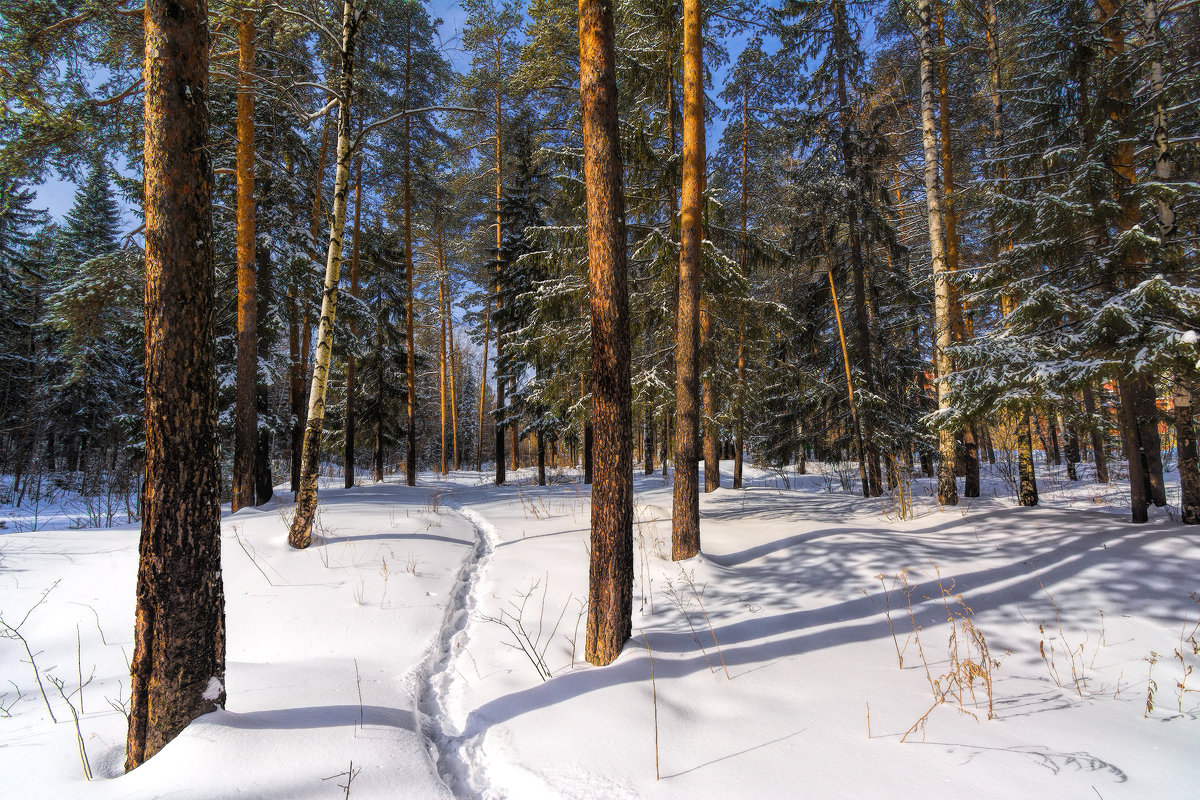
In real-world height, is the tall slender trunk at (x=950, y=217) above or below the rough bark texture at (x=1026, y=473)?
above

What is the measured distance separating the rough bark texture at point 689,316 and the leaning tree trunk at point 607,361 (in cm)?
227

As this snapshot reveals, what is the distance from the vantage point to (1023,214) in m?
7.43

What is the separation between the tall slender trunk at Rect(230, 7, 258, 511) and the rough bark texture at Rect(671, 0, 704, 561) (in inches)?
295

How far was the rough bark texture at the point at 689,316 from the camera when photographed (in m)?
5.95

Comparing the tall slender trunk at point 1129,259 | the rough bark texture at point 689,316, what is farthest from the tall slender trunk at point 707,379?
the tall slender trunk at point 1129,259

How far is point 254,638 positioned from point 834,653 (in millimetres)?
4931

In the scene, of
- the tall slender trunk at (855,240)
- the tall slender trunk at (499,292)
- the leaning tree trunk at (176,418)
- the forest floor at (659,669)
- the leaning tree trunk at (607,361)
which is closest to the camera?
the forest floor at (659,669)

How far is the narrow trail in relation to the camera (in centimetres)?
261

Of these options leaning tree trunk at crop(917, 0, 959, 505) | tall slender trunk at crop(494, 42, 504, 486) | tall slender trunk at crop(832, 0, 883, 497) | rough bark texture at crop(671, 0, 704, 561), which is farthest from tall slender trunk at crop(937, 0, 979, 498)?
tall slender trunk at crop(494, 42, 504, 486)

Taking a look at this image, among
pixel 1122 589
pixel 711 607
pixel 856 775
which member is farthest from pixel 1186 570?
pixel 856 775

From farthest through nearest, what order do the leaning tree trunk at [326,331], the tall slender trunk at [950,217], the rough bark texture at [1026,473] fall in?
1. the tall slender trunk at [950,217]
2. the rough bark texture at [1026,473]
3. the leaning tree trunk at [326,331]

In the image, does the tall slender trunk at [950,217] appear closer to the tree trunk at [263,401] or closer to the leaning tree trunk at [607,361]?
the leaning tree trunk at [607,361]

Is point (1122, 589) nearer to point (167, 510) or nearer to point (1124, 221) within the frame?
point (1124, 221)

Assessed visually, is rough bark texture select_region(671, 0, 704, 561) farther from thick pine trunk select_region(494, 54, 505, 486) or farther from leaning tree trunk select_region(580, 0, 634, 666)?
thick pine trunk select_region(494, 54, 505, 486)
